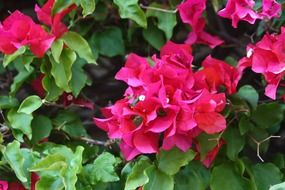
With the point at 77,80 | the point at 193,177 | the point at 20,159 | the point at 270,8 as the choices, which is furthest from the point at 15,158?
the point at 270,8

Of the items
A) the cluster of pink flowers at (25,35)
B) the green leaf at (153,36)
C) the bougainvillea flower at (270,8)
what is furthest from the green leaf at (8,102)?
the bougainvillea flower at (270,8)

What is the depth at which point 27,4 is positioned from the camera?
1.66m

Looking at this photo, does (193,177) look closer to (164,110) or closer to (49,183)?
(164,110)

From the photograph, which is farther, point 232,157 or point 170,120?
point 232,157

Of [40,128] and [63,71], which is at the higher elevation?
[63,71]

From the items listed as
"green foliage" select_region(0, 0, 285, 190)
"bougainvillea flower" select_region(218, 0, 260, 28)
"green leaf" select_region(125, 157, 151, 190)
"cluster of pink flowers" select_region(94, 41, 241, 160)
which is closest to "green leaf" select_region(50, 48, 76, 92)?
"green foliage" select_region(0, 0, 285, 190)

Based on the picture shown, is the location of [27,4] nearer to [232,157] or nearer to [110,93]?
[110,93]

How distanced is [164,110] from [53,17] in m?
0.32

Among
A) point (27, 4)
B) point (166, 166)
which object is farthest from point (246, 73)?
point (27, 4)

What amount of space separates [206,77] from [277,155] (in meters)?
0.28

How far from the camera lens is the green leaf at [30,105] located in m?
1.18

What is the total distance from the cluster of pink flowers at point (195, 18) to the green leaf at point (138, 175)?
33 centimetres

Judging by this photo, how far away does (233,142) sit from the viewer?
3.96 feet

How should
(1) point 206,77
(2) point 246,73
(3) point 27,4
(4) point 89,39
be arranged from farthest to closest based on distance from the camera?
(3) point 27,4 < (2) point 246,73 < (4) point 89,39 < (1) point 206,77
